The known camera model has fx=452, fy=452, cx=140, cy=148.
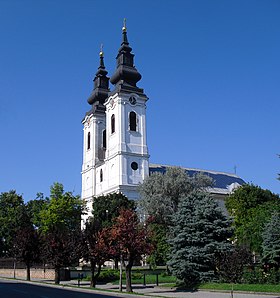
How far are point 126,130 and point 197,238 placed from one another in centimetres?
4539

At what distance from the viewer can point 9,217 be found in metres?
68.8

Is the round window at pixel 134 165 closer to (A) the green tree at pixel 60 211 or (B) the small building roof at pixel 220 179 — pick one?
(B) the small building roof at pixel 220 179

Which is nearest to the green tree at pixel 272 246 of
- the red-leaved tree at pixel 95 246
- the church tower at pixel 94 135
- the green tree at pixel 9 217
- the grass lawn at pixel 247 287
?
the grass lawn at pixel 247 287

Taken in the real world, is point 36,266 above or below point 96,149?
below

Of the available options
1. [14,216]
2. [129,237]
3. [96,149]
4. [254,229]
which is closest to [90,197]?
[96,149]

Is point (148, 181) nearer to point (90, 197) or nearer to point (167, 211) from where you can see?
point (167, 211)

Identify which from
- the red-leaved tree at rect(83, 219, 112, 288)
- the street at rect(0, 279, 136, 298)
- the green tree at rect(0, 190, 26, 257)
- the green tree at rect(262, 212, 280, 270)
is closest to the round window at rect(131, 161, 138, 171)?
the green tree at rect(0, 190, 26, 257)

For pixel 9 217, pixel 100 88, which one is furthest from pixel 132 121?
pixel 9 217

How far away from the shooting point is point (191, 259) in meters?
26.3

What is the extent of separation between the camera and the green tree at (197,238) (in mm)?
26297

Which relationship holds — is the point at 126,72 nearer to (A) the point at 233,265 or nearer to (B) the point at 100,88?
(B) the point at 100,88

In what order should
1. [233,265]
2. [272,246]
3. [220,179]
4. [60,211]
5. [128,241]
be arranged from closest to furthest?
[233,265] → [128,241] → [272,246] → [60,211] → [220,179]

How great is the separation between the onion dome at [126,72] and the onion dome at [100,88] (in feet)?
25.3

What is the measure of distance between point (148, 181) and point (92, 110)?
2901 centimetres
